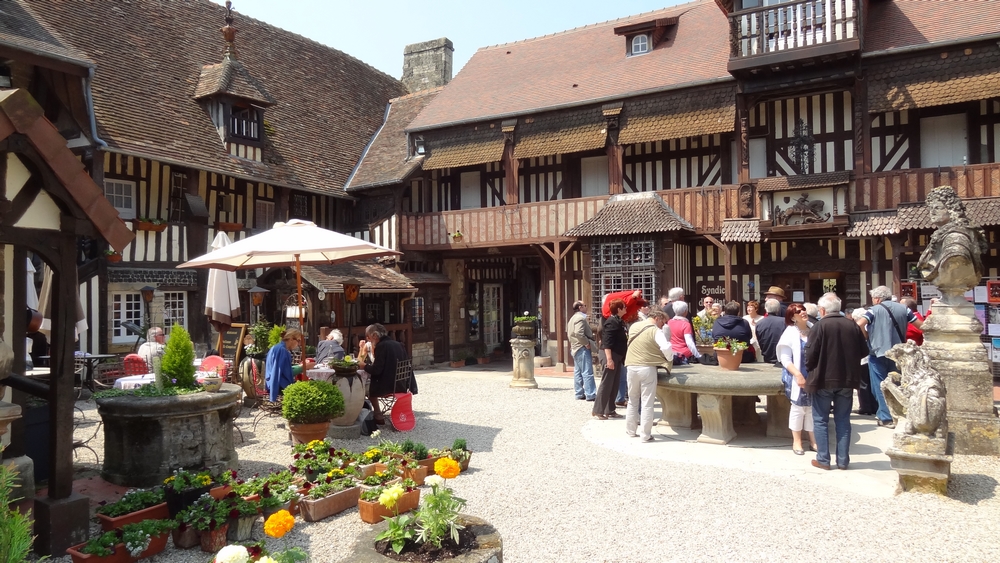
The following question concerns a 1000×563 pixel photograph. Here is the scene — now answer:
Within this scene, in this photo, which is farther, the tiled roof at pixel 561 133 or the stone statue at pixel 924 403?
the tiled roof at pixel 561 133

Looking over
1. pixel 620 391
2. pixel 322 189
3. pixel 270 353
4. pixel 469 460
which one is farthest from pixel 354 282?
pixel 469 460

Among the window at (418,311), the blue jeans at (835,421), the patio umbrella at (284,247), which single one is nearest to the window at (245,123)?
the window at (418,311)

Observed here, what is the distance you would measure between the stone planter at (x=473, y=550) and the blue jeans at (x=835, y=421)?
13.3 ft

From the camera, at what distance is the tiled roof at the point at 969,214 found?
417 inches

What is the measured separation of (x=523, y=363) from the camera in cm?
1212

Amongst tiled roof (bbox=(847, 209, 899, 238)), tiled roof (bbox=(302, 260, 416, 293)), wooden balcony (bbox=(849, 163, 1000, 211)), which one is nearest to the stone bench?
tiled roof (bbox=(847, 209, 899, 238))

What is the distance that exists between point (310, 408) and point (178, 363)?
4.30 feet

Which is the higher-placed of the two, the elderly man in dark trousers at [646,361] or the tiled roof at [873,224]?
the tiled roof at [873,224]

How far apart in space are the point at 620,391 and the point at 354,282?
6359 millimetres

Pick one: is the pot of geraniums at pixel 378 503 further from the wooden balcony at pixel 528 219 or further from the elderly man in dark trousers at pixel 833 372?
the wooden balcony at pixel 528 219

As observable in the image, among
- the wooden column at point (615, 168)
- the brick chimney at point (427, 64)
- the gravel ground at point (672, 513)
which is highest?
the brick chimney at point (427, 64)

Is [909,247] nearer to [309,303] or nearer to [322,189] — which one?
[309,303]

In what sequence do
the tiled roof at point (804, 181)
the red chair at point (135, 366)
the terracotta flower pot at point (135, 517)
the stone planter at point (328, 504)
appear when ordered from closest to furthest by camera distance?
1. the terracotta flower pot at point (135, 517)
2. the stone planter at point (328, 504)
3. the red chair at point (135, 366)
4. the tiled roof at point (804, 181)

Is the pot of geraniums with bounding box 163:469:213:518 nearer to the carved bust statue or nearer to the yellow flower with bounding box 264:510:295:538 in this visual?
the yellow flower with bounding box 264:510:295:538
